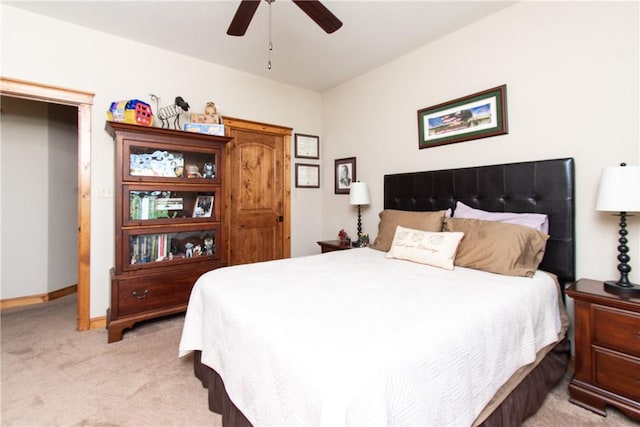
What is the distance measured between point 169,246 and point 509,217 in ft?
9.52

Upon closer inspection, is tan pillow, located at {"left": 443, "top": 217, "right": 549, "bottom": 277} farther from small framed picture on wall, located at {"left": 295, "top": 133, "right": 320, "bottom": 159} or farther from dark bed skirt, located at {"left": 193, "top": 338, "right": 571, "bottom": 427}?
small framed picture on wall, located at {"left": 295, "top": 133, "right": 320, "bottom": 159}

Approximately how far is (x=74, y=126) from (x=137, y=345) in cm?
306

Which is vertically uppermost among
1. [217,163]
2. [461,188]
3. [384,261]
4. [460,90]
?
[460,90]

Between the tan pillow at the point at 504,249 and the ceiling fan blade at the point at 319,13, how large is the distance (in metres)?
1.69

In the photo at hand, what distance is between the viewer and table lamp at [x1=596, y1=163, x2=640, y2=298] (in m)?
1.53

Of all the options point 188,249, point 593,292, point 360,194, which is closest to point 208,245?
point 188,249

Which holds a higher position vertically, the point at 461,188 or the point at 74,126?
the point at 74,126

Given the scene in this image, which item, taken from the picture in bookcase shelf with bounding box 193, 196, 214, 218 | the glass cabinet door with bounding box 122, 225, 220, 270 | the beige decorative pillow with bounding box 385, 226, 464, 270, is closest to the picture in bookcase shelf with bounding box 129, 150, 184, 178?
the picture in bookcase shelf with bounding box 193, 196, 214, 218

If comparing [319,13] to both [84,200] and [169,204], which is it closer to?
[169,204]

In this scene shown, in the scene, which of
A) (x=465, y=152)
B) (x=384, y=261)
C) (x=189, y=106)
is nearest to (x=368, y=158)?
(x=465, y=152)

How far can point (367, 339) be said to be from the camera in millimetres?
932

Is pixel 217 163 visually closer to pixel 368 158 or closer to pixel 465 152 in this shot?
pixel 368 158

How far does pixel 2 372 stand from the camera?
192 cm

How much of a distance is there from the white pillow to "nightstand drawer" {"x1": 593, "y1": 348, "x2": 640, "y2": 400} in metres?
0.77
